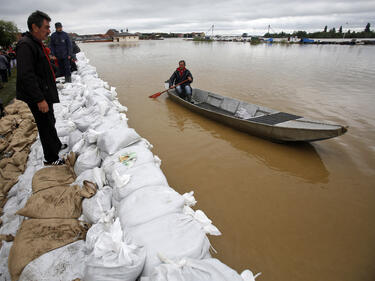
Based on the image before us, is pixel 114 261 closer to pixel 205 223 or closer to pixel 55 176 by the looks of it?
pixel 205 223

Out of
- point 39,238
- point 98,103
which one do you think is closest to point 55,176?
point 39,238

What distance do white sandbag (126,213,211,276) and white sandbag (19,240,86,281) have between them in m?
0.38

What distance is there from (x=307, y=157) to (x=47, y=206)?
392 cm

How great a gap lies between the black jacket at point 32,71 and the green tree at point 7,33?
16118 mm

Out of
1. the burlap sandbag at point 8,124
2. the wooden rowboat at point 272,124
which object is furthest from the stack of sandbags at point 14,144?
the wooden rowboat at point 272,124

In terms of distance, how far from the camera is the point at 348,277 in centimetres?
194

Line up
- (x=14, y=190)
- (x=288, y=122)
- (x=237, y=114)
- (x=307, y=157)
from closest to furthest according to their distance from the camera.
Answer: (x=14, y=190) → (x=307, y=157) → (x=288, y=122) → (x=237, y=114)

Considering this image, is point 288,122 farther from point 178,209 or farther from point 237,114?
point 178,209

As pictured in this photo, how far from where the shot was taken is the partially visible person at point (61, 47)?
17.2 feet

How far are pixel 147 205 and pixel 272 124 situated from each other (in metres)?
3.27

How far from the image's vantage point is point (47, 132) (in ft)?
7.57

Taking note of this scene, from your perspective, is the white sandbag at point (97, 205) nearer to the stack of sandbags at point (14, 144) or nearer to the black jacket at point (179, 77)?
the stack of sandbags at point (14, 144)

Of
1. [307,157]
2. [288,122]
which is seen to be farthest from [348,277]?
[288,122]

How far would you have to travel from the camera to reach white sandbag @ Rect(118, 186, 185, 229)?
4.94 feet
